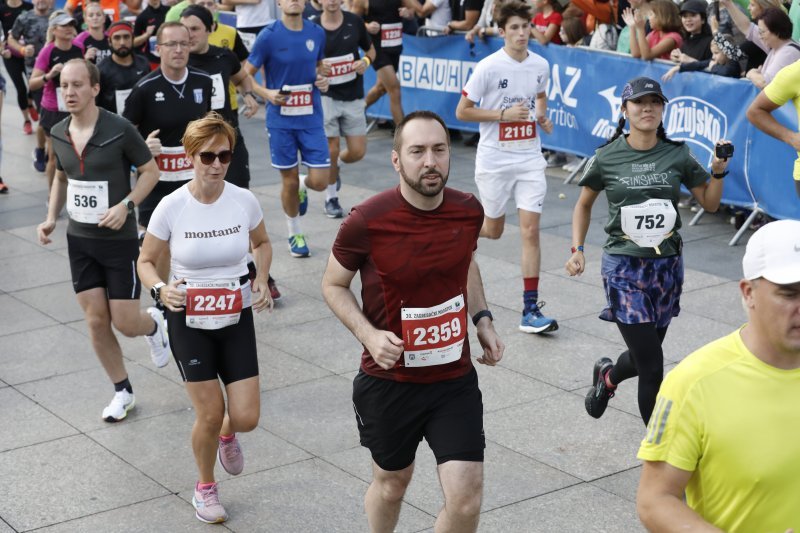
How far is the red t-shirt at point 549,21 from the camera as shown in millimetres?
13914

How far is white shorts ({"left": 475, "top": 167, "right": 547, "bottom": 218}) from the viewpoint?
28.9 feet

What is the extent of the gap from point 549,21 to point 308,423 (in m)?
8.16

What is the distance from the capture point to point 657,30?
12469 millimetres

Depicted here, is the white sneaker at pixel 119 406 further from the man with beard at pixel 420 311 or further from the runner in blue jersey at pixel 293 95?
the runner in blue jersey at pixel 293 95

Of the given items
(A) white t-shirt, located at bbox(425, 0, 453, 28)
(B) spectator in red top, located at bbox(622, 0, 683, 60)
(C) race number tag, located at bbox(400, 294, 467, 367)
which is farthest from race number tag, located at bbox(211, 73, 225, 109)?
(A) white t-shirt, located at bbox(425, 0, 453, 28)

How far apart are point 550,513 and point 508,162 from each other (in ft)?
11.9

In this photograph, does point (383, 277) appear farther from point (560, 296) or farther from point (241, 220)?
point (560, 296)

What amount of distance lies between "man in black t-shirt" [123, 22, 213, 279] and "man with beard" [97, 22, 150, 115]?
225cm

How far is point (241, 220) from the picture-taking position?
237 inches

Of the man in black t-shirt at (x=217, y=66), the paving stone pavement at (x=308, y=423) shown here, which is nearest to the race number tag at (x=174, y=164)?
the man in black t-shirt at (x=217, y=66)

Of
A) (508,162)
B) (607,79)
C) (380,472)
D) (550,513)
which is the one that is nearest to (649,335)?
(550,513)

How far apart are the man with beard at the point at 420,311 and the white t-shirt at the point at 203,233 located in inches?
44.5

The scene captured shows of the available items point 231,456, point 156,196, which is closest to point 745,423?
point 231,456

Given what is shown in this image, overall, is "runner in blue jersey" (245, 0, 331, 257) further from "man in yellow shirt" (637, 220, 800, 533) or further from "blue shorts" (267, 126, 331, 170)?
"man in yellow shirt" (637, 220, 800, 533)
